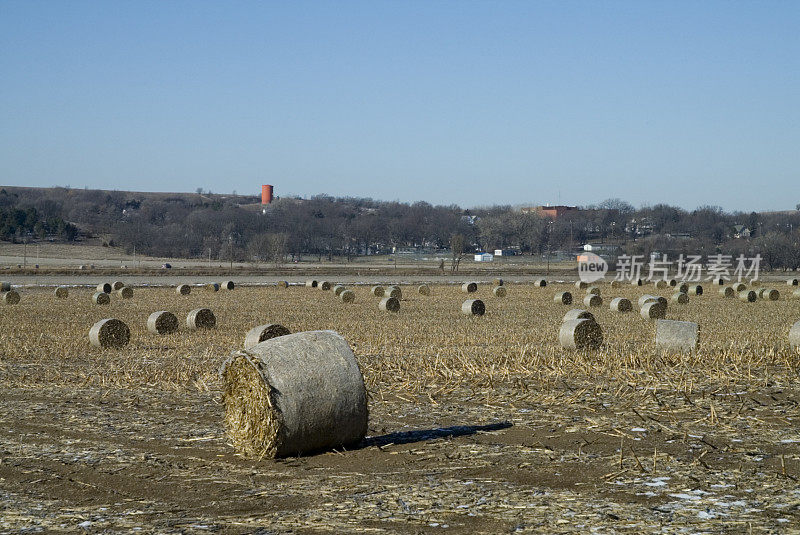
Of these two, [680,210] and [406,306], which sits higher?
[680,210]

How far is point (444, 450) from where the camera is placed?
29.0 feet

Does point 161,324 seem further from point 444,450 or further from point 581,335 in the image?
point 444,450

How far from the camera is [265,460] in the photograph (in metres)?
8.59

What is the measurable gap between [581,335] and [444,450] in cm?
1037

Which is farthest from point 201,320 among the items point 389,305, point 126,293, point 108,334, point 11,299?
point 126,293

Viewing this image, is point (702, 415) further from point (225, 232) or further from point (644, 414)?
point (225, 232)

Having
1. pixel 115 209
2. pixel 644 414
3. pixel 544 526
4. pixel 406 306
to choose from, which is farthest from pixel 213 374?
pixel 115 209

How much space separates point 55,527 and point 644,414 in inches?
265

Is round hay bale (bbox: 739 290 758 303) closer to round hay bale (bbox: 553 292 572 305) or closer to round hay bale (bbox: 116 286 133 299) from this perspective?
round hay bale (bbox: 553 292 572 305)

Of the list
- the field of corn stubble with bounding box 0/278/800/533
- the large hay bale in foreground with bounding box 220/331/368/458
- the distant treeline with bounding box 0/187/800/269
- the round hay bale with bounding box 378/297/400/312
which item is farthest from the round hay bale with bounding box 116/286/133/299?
the distant treeline with bounding box 0/187/800/269

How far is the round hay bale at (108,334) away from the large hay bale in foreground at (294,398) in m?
12.0

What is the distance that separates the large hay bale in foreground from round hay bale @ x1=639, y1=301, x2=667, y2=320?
883 inches

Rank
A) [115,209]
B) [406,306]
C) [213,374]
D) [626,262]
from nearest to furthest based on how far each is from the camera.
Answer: [213,374]
[406,306]
[626,262]
[115,209]

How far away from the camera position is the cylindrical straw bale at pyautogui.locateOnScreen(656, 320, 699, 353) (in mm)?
17094
